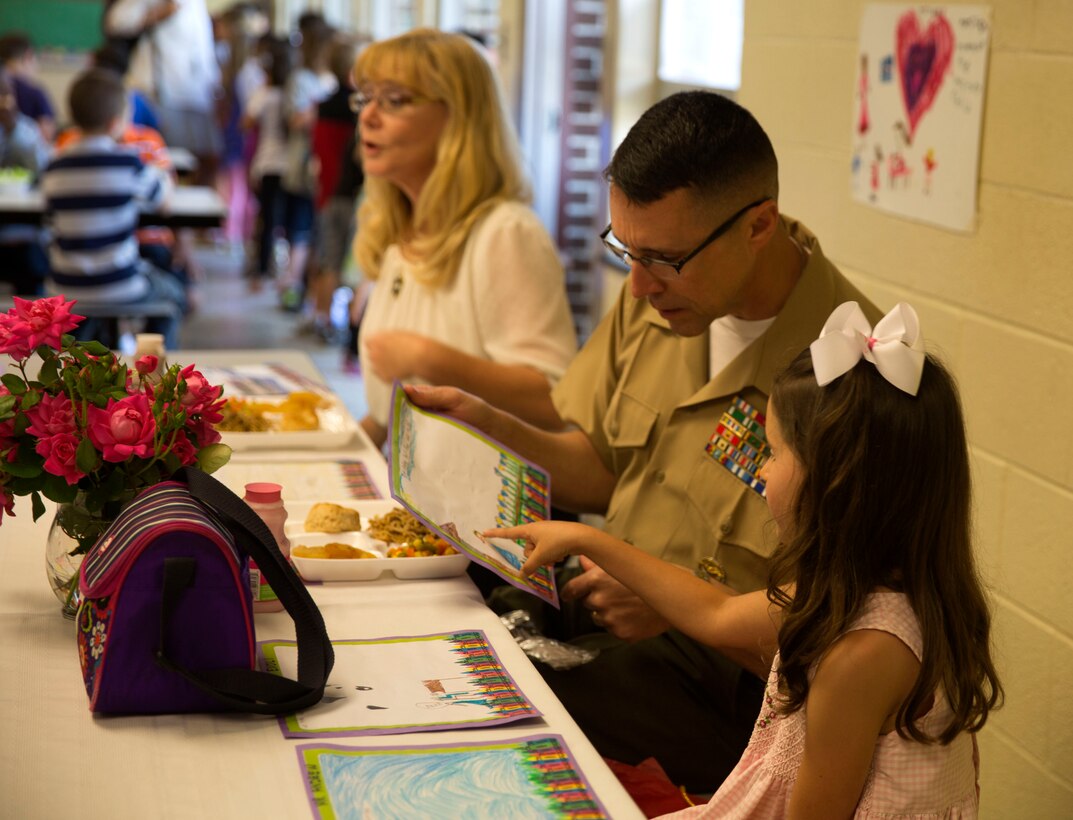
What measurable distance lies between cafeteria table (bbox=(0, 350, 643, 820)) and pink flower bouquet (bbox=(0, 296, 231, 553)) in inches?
7.2

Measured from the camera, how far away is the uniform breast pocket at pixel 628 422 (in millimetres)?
2217

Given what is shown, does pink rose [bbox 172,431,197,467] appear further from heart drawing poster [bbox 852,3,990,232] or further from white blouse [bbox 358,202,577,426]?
heart drawing poster [bbox 852,3,990,232]

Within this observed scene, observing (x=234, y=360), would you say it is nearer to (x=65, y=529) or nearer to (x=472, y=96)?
(x=472, y=96)

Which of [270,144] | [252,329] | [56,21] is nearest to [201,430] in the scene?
[252,329]

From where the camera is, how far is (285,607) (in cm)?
150

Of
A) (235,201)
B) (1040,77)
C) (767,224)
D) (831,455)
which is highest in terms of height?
(1040,77)

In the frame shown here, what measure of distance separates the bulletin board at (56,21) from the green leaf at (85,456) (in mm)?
13302

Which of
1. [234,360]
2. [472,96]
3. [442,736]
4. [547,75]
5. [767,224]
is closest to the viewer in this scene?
[442,736]

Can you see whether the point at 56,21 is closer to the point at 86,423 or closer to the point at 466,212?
the point at 466,212

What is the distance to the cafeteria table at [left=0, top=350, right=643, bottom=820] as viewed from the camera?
126cm

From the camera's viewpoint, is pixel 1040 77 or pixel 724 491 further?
pixel 1040 77

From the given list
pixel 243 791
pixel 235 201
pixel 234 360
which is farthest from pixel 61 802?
pixel 235 201

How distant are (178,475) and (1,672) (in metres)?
0.30

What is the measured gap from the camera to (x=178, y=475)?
161 cm
